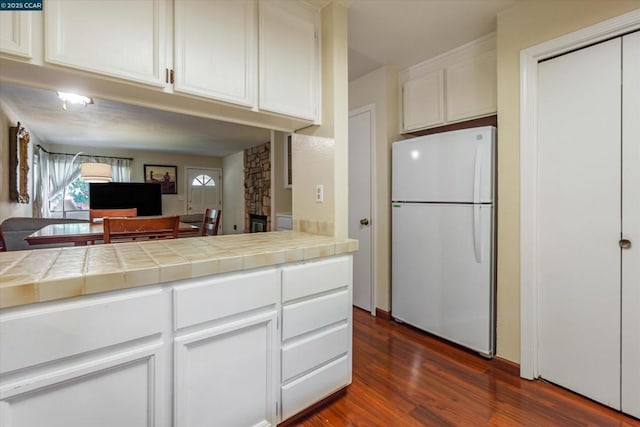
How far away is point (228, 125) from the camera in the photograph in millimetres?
4418

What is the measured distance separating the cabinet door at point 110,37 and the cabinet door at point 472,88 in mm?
2056

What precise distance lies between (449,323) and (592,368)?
2.62 ft

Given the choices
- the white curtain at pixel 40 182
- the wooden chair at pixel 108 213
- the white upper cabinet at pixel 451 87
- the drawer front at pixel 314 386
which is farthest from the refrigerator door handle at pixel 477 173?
the white curtain at pixel 40 182

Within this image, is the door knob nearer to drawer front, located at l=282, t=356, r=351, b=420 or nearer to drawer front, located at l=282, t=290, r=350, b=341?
drawer front, located at l=282, t=290, r=350, b=341

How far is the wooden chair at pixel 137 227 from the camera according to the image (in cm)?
207

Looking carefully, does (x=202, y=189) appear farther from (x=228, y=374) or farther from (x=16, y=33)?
(x=228, y=374)

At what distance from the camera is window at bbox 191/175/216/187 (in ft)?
24.1

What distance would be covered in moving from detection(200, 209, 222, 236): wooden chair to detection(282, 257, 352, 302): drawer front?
1.94 meters

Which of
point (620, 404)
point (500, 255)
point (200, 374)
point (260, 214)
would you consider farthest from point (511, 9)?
point (260, 214)

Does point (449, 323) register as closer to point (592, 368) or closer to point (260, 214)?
point (592, 368)

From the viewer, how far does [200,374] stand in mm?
1113

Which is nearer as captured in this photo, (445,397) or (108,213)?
(445,397)

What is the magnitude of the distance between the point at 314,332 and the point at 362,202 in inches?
65.0

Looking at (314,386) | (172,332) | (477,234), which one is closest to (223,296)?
(172,332)
